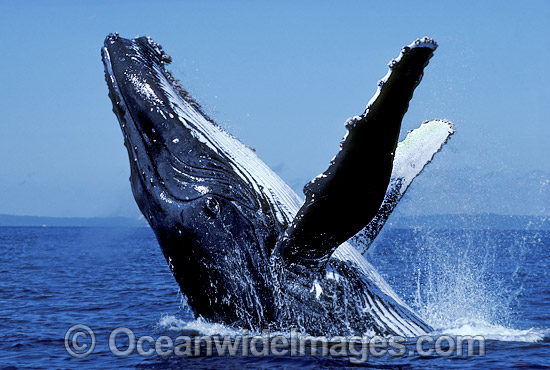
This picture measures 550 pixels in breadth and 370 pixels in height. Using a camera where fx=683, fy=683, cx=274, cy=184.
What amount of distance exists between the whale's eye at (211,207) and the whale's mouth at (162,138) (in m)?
0.12

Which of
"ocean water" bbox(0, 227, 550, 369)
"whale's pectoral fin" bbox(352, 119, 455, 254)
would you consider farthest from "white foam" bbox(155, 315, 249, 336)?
"whale's pectoral fin" bbox(352, 119, 455, 254)

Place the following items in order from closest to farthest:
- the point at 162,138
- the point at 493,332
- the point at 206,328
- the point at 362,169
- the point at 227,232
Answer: the point at 362,169
the point at 227,232
the point at 162,138
the point at 206,328
the point at 493,332

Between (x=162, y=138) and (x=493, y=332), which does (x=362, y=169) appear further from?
(x=493, y=332)

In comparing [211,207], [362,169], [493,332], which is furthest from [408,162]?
[362,169]

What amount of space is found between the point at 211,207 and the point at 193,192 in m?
0.26

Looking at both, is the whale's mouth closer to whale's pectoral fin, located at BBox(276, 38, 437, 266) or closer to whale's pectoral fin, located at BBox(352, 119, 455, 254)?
whale's pectoral fin, located at BBox(276, 38, 437, 266)

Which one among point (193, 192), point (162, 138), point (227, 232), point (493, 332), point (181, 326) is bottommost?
point (493, 332)

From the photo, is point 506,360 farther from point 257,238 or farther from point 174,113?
point 174,113

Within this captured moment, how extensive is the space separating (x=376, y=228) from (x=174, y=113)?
2824 mm

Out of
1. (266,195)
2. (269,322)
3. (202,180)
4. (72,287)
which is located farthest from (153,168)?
(72,287)

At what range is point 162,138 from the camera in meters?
7.20

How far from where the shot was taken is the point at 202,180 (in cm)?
702

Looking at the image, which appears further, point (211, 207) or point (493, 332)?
point (493, 332)

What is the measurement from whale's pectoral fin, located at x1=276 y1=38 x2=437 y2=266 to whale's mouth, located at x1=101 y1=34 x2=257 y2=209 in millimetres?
1277
